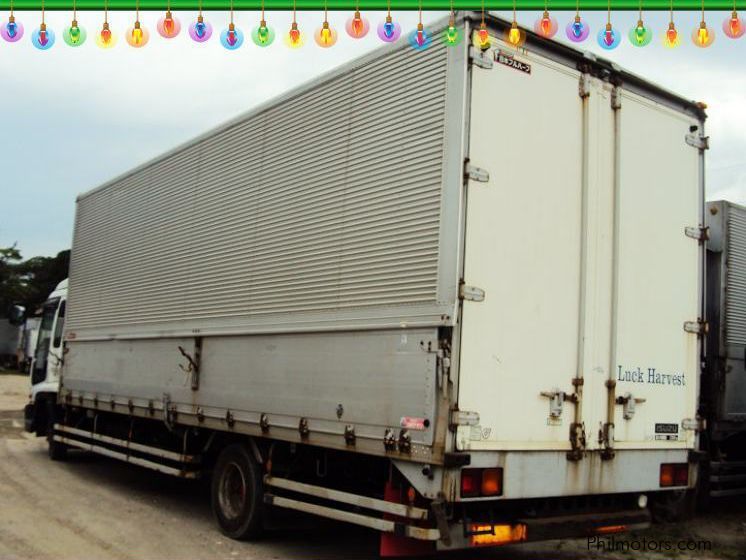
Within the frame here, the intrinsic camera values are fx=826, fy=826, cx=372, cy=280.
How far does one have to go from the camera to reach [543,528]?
5918 mm

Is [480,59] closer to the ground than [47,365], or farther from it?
farther from it

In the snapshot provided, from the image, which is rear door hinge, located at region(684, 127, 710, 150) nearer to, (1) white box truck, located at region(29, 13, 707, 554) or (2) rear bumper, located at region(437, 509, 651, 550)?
(1) white box truck, located at region(29, 13, 707, 554)

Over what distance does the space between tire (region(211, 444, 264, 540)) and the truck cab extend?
564cm

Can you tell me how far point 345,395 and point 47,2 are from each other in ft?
11.3

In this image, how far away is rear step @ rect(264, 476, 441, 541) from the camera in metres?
5.45

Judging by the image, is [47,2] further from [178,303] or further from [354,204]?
[178,303]

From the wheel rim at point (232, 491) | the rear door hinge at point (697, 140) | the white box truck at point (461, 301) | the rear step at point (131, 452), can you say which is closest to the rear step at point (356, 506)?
the white box truck at point (461, 301)

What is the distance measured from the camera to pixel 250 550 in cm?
716

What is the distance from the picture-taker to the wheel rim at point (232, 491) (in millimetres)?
7633

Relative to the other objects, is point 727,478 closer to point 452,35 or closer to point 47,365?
point 452,35

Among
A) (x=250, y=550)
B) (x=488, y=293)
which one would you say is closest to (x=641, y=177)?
(x=488, y=293)

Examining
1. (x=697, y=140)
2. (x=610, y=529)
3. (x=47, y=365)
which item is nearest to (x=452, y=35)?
(x=697, y=140)

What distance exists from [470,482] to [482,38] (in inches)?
119

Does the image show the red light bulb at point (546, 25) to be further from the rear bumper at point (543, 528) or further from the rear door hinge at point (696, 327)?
→ the rear bumper at point (543, 528)
